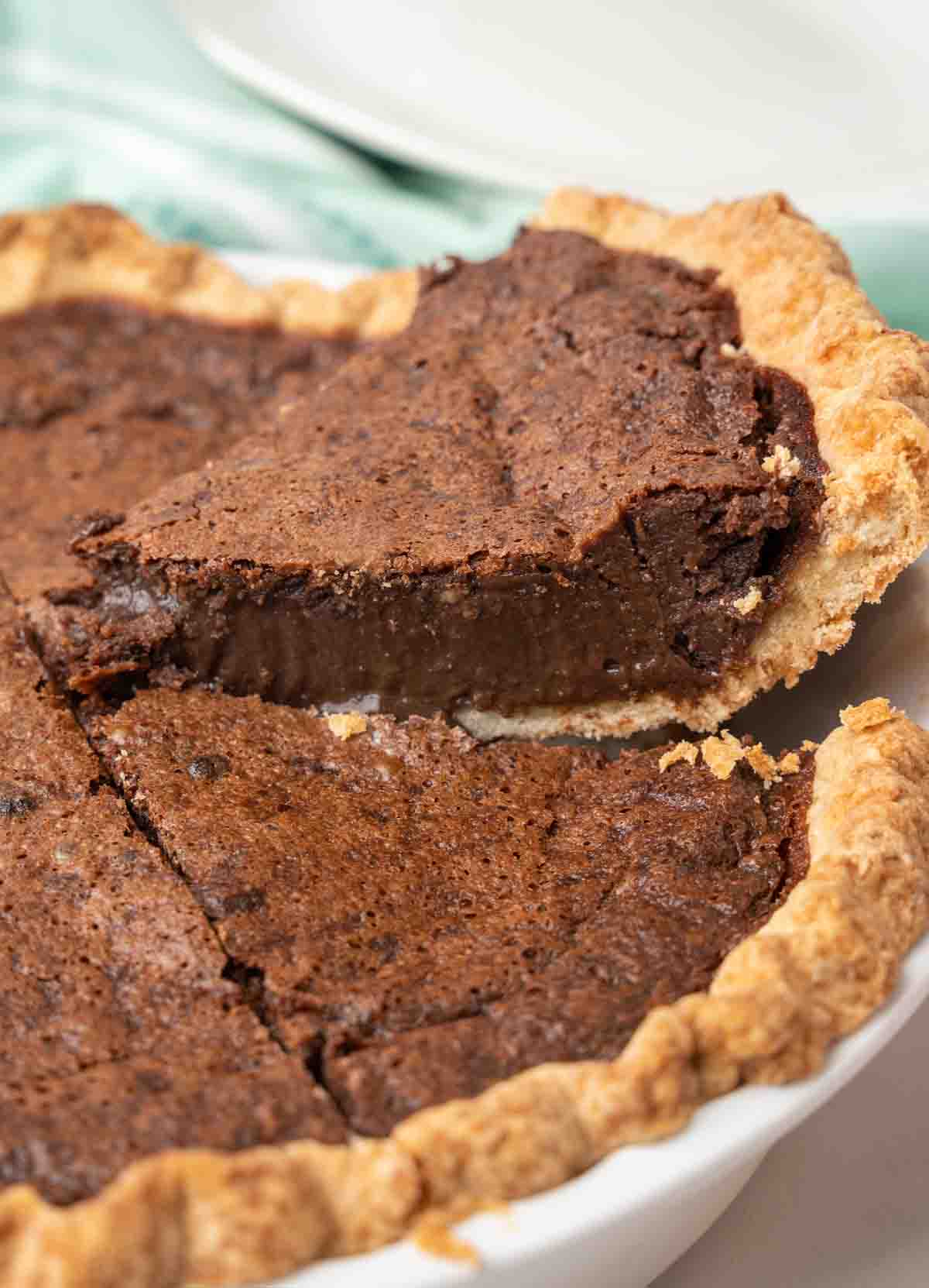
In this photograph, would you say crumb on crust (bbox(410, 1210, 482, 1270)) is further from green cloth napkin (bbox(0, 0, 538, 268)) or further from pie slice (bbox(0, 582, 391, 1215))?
green cloth napkin (bbox(0, 0, 538, 268))

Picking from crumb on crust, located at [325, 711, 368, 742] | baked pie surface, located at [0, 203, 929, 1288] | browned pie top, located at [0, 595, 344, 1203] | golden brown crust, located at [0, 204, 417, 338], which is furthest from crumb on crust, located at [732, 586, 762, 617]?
golden brown crust, located at [0, 204, 417, 338]

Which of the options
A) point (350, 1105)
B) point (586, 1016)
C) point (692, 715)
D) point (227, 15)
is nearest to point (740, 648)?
point (692, 715)

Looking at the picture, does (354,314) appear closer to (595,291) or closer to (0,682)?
(595,291)

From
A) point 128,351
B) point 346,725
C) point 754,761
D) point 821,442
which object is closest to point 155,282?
point 128,351

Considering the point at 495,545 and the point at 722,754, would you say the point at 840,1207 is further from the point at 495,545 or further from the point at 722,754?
the point at 495,545

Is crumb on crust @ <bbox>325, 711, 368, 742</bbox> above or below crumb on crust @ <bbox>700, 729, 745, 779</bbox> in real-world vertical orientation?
below

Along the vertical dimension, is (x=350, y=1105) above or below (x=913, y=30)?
below
